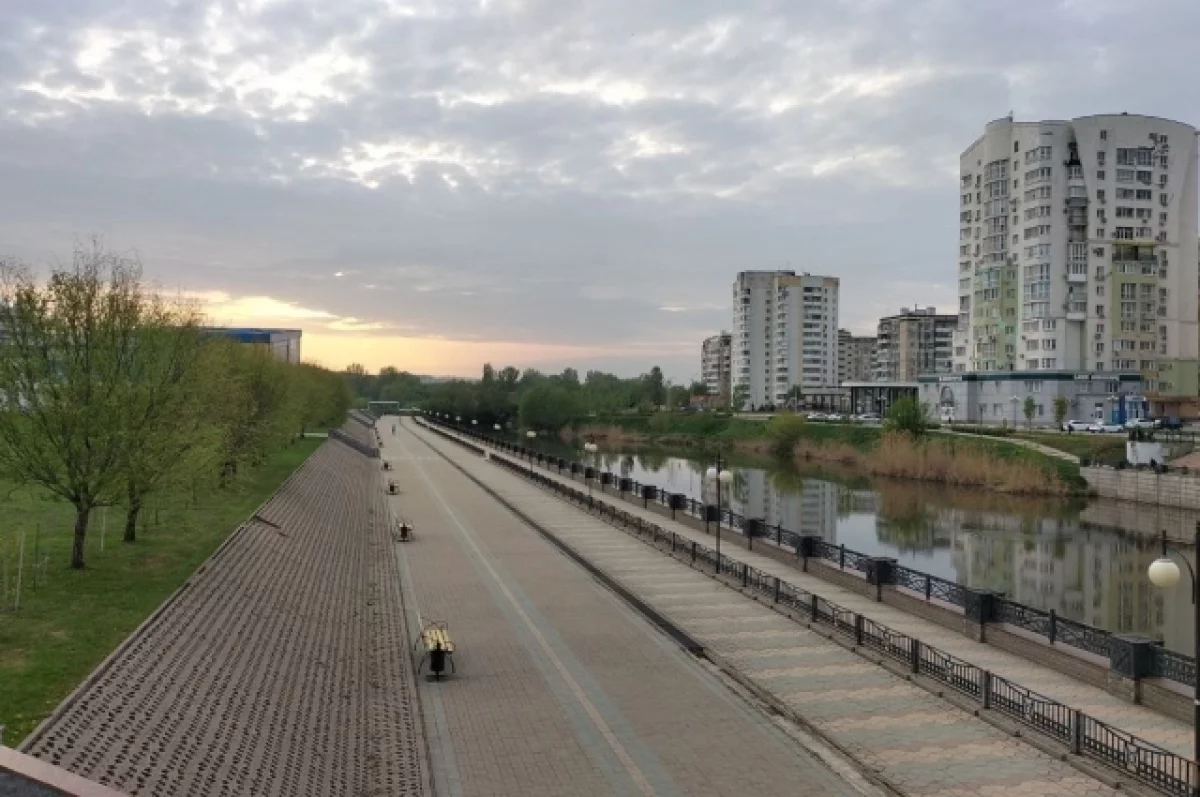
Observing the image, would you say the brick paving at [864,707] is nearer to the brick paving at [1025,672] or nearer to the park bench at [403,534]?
the brick paving at [1025,672]

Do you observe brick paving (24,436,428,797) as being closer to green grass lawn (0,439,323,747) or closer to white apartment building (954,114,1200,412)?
green grass lawn (0,439,323,747)

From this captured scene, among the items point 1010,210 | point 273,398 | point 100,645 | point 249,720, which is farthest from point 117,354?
point 1010,210

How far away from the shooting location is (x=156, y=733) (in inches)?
402

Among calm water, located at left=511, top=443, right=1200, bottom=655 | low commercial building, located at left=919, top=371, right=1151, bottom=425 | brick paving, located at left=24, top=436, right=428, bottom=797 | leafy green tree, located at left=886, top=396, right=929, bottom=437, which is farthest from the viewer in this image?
low commercial building, located at left=919, top=371, right=1151, bottom=425

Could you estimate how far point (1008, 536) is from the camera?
1519 inches

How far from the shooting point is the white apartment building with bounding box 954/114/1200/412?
77062mm

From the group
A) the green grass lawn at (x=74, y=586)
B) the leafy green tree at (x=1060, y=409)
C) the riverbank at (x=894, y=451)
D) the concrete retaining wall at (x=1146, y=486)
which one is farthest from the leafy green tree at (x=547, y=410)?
the green grass lawn at (x=74, y=586)

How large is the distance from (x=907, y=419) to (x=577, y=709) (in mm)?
56451

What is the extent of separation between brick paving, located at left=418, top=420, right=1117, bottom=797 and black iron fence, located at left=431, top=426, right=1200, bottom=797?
0.39m

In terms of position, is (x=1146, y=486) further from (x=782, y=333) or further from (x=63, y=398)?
(x=782, y=333)

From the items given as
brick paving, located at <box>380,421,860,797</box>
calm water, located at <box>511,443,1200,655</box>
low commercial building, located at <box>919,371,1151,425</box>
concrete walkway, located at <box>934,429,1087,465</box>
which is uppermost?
low commercial building, located at <box>919,371,1151,425</box>

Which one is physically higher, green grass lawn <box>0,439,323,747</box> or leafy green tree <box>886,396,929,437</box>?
leafy green tree <box>886,396,929,437</box>

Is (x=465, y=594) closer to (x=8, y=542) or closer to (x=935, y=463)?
(x=8, y=542)

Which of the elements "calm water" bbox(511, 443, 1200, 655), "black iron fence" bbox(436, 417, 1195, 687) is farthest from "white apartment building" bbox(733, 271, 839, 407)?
"black iron fence" bbox(436, 417, 1195, 687)
